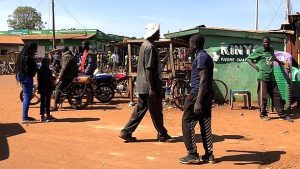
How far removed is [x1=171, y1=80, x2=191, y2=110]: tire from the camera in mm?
12883

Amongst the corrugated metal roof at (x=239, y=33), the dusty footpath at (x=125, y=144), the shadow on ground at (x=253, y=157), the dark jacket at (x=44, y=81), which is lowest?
the shadow on ground at (x=253, y=157)

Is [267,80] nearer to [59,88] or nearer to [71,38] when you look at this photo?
[59,88]

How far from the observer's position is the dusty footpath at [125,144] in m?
6.72

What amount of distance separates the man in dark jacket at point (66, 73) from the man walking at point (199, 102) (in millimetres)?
6236

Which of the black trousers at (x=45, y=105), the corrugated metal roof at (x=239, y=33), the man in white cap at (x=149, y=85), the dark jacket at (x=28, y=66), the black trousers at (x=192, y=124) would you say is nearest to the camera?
the black trousers at (x=192, y=124)

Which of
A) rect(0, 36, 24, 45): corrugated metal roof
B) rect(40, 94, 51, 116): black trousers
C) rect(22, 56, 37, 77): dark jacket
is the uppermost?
rect(0, 36, 24, 45): corrugated metal roof

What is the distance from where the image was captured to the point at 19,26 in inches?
3312

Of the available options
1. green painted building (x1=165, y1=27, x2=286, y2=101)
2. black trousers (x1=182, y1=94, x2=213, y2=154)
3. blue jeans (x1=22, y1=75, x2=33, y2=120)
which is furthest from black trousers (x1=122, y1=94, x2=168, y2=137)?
green painted building (x1=165, y1=27, x2=286, y2=101)

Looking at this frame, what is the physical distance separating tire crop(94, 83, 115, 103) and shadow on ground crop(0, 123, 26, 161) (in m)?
4.61

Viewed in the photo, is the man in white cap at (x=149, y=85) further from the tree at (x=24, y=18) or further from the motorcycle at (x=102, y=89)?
the tree at (x=24, y=18)

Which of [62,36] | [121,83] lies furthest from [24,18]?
[121,83]

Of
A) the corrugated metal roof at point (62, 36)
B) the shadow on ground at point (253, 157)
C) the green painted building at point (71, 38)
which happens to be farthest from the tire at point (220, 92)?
the corrugated metal roof at point (62, 36)

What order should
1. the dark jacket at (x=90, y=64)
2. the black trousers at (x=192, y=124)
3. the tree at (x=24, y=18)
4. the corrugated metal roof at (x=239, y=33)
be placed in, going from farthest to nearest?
the tree at (x=24, y=18), the corrugated metal roof at (x=239, y=33), the dark jacket at (x=90, y=64), the black trousers at (x=192, y=124)

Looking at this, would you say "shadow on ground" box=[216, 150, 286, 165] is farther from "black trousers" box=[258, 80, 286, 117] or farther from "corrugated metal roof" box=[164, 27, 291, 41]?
"corrugated metal roof" box=[164, 27, 291, 41]
